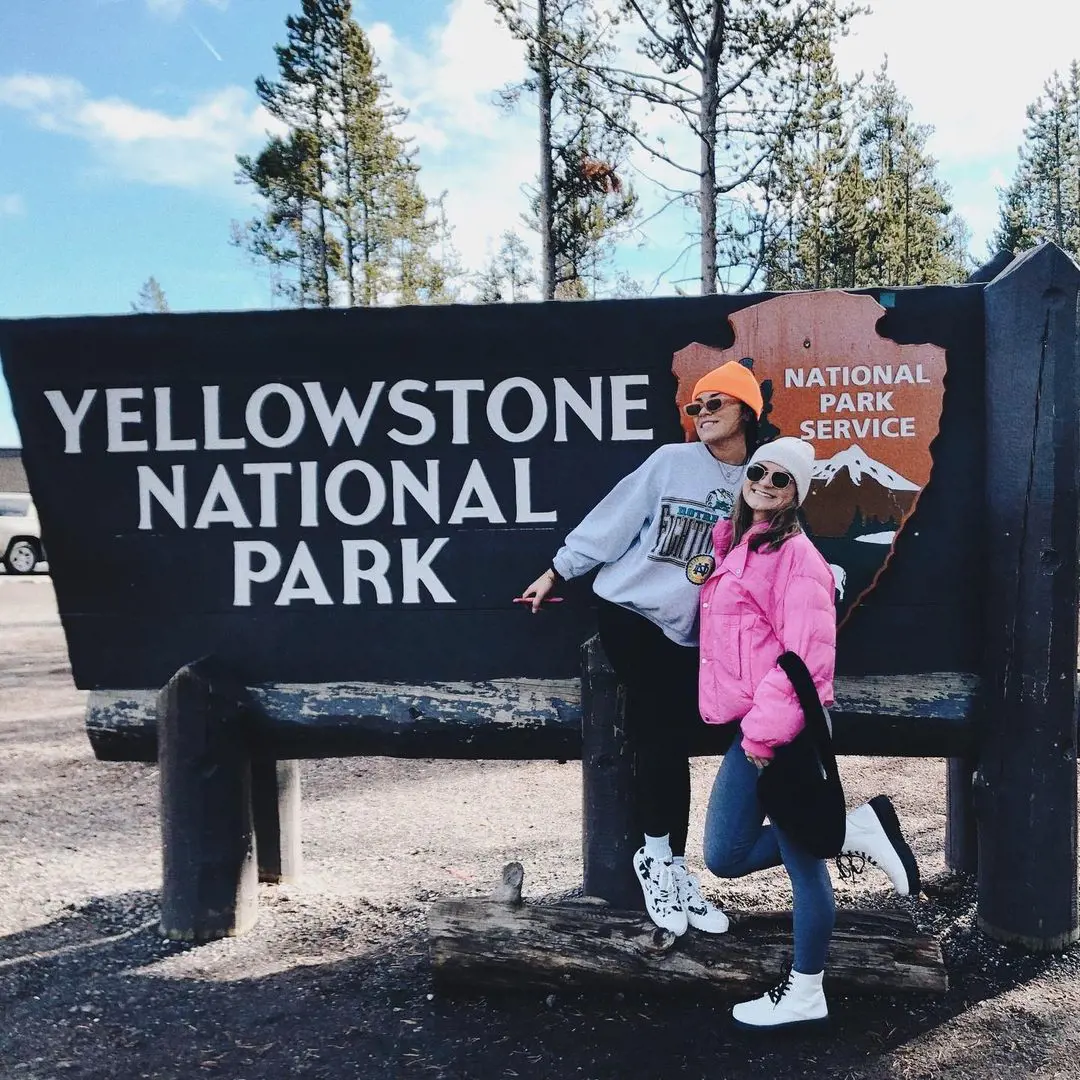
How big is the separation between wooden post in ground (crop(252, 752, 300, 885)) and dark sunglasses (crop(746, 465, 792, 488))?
2.41m

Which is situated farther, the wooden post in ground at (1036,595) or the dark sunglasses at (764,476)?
the wooden post in ground at (1036,595)

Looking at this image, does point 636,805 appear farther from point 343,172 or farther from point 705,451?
point 343,172

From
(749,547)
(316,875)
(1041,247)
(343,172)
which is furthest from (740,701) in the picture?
(343,172)

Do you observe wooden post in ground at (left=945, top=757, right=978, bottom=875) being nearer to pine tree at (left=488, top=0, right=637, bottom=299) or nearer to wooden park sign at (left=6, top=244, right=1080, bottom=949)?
wooden park sign at (left=6, top=244, right=1080, bottom=949)

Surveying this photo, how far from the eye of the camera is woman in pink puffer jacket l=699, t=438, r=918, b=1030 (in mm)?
2553

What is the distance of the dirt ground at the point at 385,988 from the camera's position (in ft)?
8.70

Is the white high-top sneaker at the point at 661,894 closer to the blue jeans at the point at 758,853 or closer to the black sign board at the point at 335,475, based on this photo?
the blue jeans at the point at 758,853

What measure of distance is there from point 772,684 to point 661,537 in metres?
0.67

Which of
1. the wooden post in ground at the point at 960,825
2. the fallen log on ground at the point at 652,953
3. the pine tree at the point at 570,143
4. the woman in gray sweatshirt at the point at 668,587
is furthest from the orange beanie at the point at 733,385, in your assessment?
the pine tree at the point at 570,143

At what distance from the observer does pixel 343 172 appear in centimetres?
2889

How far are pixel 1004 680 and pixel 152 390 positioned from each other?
127 inches

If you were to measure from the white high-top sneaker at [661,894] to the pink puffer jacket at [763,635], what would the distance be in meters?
0.60

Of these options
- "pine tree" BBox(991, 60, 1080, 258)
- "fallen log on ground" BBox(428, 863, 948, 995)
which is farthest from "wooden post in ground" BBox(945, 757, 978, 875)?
"pine tree" BBox(991, 60, 1080, 258)

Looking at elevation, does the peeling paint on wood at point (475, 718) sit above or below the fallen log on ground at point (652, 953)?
above
